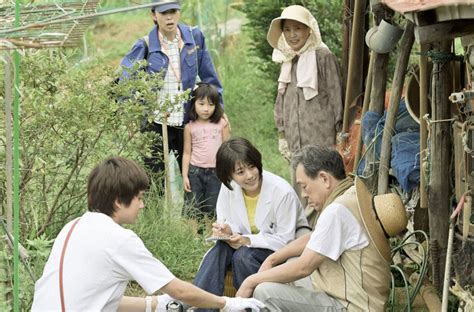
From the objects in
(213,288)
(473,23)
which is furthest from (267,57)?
(473,23)

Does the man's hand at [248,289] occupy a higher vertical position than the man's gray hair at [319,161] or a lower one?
lower

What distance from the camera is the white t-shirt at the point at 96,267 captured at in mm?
4531

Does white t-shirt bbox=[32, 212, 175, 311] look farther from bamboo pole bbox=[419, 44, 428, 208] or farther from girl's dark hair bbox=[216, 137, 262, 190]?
bamboo pole bbox=[419, 44, 428, 208]

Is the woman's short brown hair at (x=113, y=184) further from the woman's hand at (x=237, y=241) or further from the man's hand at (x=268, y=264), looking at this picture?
the woman's hand at (x=237, y=241)

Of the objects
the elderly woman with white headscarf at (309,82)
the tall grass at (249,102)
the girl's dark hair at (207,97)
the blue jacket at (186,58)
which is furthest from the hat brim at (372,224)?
the tall grass at (249,102)

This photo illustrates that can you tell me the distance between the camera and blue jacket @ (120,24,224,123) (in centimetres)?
822

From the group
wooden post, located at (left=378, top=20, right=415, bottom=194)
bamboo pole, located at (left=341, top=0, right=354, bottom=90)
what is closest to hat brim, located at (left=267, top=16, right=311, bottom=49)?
bamboo pole, located at (left=341, top=0, right=354, bottom=90)

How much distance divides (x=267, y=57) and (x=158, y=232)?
138 inches

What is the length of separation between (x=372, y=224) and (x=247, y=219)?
1079 millimetres

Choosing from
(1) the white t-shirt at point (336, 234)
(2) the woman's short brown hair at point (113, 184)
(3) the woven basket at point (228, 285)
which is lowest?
(3) the woven basket at point (228, 285)

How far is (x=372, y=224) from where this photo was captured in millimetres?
5402

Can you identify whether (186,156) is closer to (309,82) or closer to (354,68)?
(309,82)

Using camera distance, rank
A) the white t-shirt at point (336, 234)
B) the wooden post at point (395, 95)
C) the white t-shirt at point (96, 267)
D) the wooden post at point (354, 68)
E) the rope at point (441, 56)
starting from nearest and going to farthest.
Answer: the white t-shirt at point (96, 267) < the white t-shirt at point (336, 234) < the rope at point (441, 56) < the wooden post at point (395, 95) < the wooden post at point (354, 68)

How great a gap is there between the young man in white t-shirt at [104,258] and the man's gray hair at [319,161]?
1.08 metres
